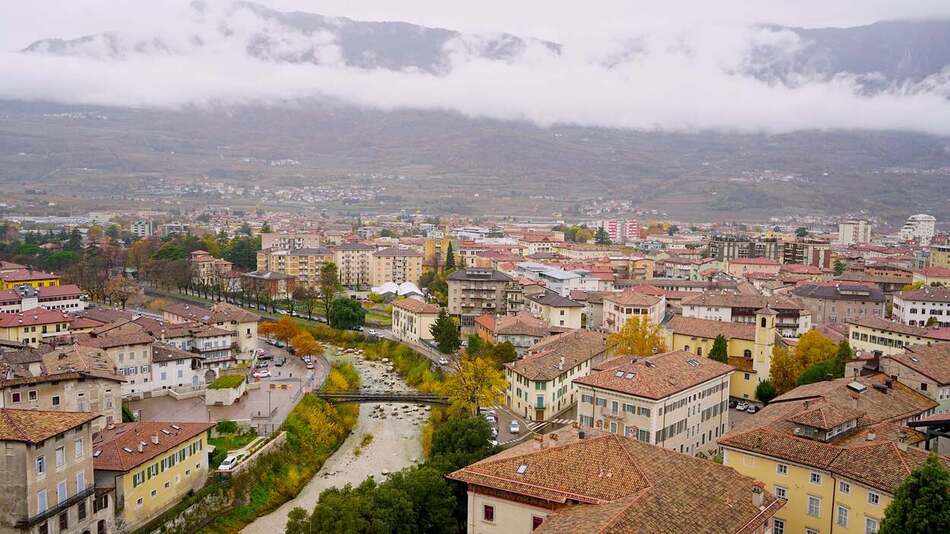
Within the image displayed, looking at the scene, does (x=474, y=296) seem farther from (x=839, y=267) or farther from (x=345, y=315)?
(x=839, y=267)

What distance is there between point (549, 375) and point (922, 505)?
64.1 feet

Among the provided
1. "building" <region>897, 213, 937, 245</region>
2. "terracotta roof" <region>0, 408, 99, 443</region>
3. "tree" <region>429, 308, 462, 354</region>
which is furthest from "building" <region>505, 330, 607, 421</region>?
"building" <region>897, 213, 937, 245</region>

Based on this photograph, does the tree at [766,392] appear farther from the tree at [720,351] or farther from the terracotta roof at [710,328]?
the terracotta roof at [710,328]

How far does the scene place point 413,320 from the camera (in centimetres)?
5247

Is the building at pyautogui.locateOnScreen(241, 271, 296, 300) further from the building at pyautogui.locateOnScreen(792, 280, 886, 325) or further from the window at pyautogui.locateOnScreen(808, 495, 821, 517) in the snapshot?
the window at pyautogui.locateOnScreen(808, 495, 821, 517)

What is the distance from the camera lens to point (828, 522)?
63.9ft

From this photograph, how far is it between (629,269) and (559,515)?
2512 inches

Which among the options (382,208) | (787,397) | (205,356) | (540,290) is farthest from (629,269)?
(382,208)

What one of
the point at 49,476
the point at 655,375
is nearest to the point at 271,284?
the point at 655,375

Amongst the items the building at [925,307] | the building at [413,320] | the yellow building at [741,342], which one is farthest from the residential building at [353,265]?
the building at [925,307]

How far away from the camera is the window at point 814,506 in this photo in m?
19.7

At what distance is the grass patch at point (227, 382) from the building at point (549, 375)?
12567 mm

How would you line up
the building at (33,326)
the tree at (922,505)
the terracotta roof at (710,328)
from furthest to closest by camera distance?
the building at (33,326) → the terracotta roof at (710,328) → the tree at (922,505)

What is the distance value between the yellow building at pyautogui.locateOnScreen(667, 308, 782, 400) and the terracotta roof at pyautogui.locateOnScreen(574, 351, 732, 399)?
591 centimetres
